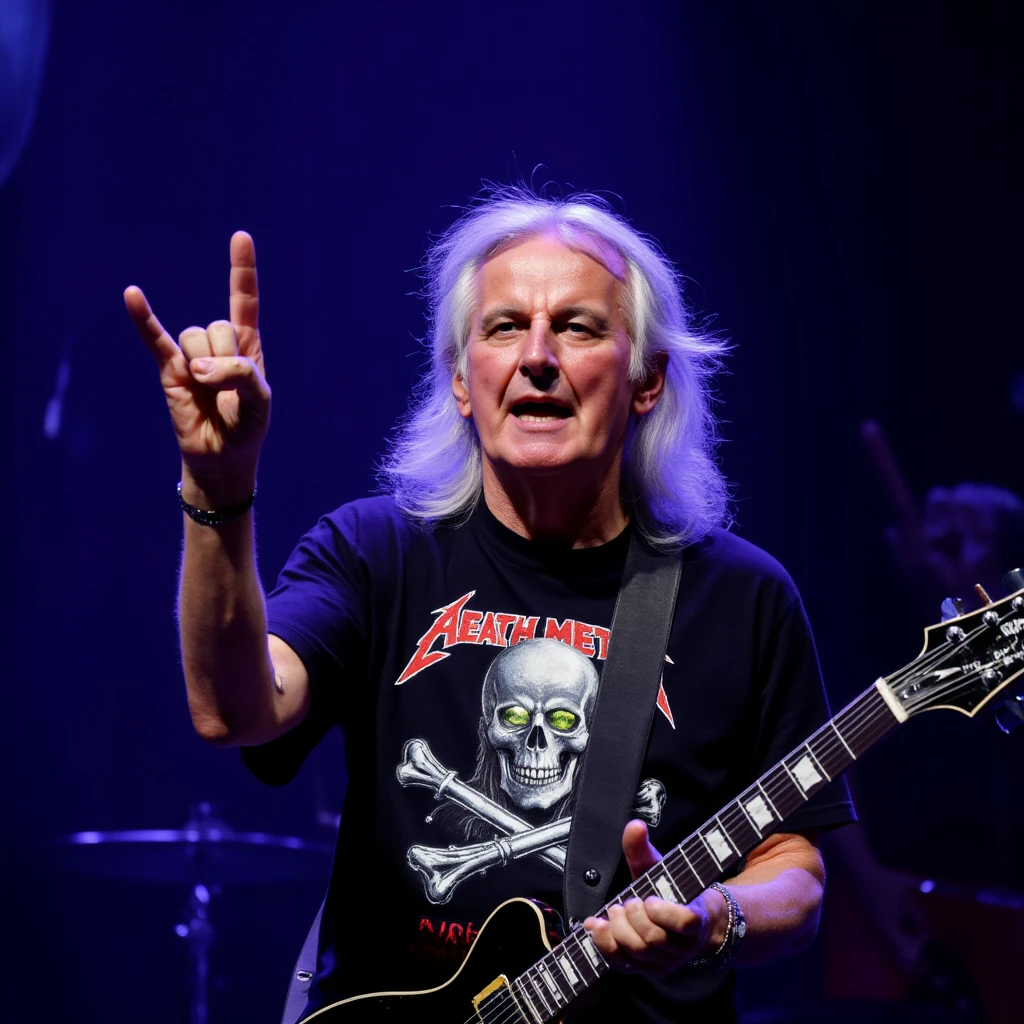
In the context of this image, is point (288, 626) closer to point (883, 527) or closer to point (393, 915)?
point (393, 915)

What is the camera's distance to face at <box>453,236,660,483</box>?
2398 mm

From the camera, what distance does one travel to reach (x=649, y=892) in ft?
6.65

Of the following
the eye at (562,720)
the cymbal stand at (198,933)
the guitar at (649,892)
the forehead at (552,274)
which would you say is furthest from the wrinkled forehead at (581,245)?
the cymbal stand at (198,933)

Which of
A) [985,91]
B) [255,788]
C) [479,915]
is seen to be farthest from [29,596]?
[985,91]

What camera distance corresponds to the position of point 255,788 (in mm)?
4719

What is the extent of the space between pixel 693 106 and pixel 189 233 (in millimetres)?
2259

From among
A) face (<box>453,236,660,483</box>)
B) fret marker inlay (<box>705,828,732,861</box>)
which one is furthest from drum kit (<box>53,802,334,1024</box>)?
fret marker inlay (<box>705,828,732,861</box>)

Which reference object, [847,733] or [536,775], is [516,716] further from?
[847,733]

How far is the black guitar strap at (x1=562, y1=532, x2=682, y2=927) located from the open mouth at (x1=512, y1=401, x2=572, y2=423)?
35 cm

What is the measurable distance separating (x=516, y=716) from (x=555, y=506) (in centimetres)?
47

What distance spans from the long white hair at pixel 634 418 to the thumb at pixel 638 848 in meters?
0.78

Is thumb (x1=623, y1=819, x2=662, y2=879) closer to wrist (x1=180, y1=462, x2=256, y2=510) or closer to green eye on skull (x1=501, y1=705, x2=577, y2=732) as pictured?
green eye on skull (x1=501, y1=705, x2=577, y2=732)

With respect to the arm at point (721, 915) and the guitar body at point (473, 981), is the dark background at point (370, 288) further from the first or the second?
the arm at point (721, 915)

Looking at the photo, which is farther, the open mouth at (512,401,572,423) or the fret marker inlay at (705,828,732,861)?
the open mouth at (512,401,572,423)
